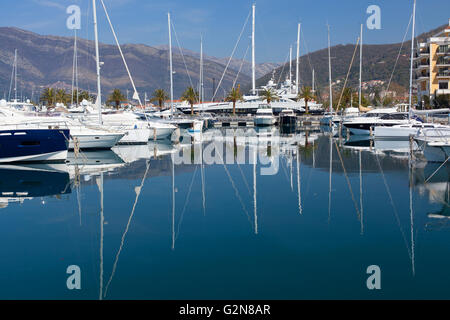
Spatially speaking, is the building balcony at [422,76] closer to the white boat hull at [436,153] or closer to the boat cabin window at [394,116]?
the boat cabin window at [394,116]

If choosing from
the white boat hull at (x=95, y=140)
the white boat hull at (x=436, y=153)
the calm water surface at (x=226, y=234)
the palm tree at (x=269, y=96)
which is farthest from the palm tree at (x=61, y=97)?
the white boat hull at (x=436, y=153)

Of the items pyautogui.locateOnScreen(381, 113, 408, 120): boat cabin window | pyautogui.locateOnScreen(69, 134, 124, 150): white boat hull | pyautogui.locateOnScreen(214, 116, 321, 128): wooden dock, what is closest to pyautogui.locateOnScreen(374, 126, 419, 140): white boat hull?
pyautogui.locateOnScreen(381, 113, 408, 120): boat cabin window

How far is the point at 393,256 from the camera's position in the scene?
9984mm

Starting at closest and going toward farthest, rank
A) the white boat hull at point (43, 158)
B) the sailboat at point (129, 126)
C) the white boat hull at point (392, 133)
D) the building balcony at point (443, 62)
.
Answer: the white boat hull at point (43, 158) → the sailboat at point (129, 126) → the white boat hull at point (392, 133) → the building balcony at point (443, 62)

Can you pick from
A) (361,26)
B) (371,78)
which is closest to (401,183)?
(361,26)

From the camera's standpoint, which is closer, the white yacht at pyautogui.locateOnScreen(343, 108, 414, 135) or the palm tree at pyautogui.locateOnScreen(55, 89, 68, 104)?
the white yacht at pyautogui.locateOnScreen(343, 108, 414, 135)

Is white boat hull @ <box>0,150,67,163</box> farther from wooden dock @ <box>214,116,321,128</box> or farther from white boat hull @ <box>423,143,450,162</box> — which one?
wooden dock @ <box>214,116,321,128</box>

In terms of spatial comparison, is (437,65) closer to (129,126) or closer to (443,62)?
(443,62)

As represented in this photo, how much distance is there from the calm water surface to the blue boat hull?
4198mm

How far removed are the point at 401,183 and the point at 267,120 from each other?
194 ft

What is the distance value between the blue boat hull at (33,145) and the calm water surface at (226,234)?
420cm

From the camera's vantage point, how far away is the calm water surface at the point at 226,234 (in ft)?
28.0

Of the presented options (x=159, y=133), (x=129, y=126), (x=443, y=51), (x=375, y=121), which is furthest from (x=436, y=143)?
(x=443, y=51)

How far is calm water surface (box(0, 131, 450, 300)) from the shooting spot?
336 inches
